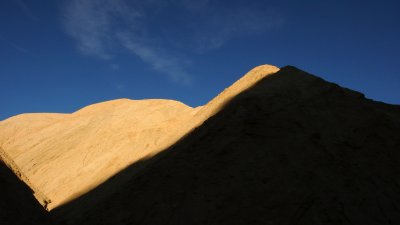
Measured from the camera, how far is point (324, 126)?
41.2ft

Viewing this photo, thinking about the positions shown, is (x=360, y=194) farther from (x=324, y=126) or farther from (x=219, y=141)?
(x=219, y=141)

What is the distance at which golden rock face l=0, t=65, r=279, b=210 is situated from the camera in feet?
56.2

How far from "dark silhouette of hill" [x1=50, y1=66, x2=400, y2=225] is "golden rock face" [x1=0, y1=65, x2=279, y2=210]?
7.42ft

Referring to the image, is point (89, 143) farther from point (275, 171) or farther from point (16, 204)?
point (275, 171)

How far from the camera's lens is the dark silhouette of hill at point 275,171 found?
941cm

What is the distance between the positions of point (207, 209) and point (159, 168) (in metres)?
3.19

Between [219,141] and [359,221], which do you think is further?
[219,141]

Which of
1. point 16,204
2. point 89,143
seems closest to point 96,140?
point 89,143

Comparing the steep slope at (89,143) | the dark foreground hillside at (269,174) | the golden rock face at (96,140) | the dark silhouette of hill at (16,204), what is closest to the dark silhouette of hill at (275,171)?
the dark foreground hillside at (269,174)

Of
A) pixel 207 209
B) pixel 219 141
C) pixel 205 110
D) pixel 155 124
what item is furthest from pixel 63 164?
pixel 207 209

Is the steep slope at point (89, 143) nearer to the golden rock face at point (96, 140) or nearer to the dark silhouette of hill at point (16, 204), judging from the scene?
the golden rock face at point (96, 140)

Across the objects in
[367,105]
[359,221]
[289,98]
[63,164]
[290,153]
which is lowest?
[359,221]

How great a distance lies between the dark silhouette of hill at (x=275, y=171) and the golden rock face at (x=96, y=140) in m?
2.26

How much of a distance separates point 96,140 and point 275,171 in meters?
15.2
